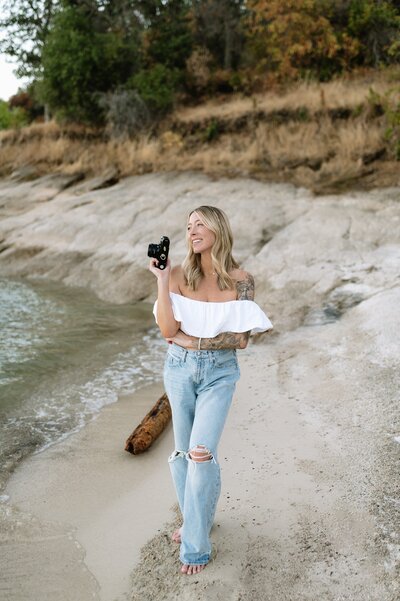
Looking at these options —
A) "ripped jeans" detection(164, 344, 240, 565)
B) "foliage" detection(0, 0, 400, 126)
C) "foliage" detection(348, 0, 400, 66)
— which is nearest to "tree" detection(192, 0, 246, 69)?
"foliage" detection(0, 0, 400, 126)

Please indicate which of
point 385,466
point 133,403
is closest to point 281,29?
point 133,403

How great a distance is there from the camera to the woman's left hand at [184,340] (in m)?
3.49

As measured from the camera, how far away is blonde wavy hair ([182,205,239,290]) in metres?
3.57

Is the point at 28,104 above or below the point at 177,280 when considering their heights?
above

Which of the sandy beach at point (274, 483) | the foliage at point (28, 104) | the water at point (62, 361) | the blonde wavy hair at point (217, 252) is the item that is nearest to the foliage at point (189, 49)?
the foliage at point (28, 104)

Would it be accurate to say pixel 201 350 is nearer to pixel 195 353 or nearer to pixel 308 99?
pixel 195 353

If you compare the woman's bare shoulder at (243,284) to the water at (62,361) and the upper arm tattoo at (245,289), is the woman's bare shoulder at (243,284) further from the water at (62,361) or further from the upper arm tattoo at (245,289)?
the water at (62,361)

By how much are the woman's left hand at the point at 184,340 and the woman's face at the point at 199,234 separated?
1.67 ft

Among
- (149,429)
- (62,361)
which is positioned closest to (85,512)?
(149,429)

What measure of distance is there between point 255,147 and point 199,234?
13.3 metres

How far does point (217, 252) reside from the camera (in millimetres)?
3604

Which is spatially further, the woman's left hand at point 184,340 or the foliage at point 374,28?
the foliage at point 374,28

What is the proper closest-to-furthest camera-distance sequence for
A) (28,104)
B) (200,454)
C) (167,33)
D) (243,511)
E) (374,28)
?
(200,454)
(243,511)
(374,28)
(167,33)
(28,104)

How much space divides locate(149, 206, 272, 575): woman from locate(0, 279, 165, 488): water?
2.14 meters
